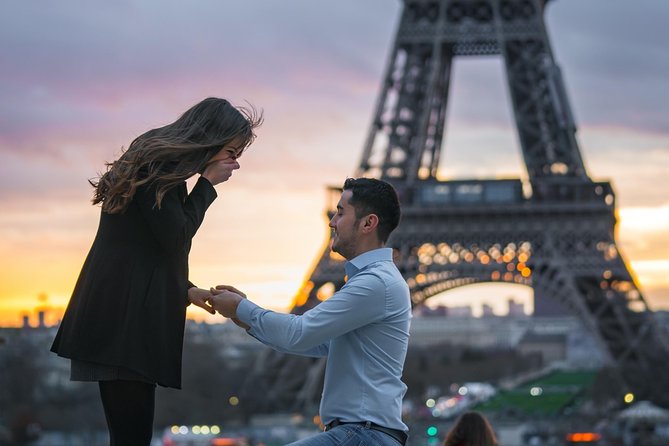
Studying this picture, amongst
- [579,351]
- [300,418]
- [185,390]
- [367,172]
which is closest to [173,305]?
[367,172]

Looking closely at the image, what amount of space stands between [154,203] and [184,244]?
0.19 metres

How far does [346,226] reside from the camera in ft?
22.0

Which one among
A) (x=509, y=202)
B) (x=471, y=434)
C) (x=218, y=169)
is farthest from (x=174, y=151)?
(x=509, y=202)

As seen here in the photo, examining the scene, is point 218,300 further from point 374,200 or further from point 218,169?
point 374,200

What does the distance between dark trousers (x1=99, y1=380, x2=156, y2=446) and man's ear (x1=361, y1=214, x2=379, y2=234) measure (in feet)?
3.41

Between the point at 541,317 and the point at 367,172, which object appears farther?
the point at 541,317

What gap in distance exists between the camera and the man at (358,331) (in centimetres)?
642

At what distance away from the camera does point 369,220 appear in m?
6.70

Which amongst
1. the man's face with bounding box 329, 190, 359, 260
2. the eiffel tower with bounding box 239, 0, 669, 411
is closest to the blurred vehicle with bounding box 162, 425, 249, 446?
the eiffel tower with bounding box 239, 0, 669, 411

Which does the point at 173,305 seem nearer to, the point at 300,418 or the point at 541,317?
the point at 300,418

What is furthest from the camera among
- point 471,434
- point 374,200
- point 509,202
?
point 509,202

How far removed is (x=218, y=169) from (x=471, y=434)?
11.7 ft

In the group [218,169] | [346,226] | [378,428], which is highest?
[218,169]

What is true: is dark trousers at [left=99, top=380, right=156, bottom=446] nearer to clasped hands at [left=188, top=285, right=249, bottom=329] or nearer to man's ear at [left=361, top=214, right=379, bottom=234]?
clasped hands at [left=188, top=285, right=249, bottom=329]
